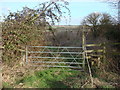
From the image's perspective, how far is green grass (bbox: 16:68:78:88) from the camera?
18.8ft

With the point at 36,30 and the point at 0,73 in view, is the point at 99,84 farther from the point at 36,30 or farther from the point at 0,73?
the point at 36,30

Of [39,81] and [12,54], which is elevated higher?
[12,54]

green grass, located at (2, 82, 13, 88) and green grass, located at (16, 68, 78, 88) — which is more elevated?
green grass, located at (16, 68, 78, 88)

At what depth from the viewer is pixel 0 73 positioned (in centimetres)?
670

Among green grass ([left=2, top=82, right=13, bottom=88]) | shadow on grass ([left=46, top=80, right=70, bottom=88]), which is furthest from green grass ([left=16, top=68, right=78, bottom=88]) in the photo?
green grass ([left=2, top=82, right=13, bottom=88])

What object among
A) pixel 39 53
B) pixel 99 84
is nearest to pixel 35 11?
pixel 39 53

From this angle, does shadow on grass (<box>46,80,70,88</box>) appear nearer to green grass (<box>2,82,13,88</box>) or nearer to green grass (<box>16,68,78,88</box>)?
green grass (<box>16,68,78,88</box>)

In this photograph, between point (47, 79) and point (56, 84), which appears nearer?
point (56, 84)

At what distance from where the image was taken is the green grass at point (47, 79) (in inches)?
226

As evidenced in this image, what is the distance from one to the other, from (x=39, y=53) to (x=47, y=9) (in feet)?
12.1

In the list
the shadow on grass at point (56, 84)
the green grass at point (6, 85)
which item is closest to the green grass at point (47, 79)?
the shadow on grass at point (56, 84)

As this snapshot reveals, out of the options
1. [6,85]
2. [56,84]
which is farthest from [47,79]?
[6,85]

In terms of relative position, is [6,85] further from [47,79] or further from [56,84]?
[56,84]

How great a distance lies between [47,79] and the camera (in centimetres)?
636
